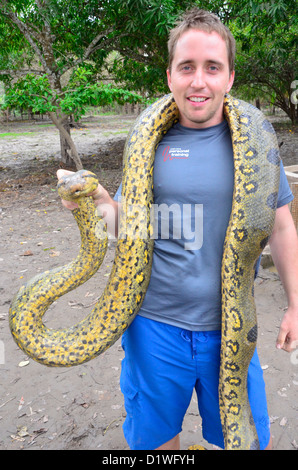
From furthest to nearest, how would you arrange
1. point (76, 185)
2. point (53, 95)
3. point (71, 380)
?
point (53, 95), point (71, 380), point (76, 185)

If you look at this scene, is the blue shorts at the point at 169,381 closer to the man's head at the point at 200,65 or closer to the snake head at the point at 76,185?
the snake head at the point at 76,185

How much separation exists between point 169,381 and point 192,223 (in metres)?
0.81

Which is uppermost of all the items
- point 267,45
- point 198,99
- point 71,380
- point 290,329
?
point 267,45

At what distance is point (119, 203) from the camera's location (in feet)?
6.87

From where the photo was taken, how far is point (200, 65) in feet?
5.78

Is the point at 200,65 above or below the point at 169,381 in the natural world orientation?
above

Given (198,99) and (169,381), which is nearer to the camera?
(198,99)

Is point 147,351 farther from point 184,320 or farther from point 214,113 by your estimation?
point 214,113

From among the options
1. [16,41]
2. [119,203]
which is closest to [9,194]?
[16,41]

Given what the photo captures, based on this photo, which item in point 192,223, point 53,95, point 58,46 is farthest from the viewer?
→ point 58,46

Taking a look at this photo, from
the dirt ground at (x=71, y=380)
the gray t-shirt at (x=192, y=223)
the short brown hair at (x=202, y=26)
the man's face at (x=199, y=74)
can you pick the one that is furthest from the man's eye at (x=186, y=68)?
the dirt ground at (x=71, y=380)

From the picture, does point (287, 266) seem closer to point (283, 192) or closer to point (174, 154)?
point (283, 192)

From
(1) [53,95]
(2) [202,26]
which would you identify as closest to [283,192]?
(2) [202,26]

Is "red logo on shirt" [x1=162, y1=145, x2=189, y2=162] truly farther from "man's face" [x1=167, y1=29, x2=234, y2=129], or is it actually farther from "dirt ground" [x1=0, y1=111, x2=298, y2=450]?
"dirt ground" [x1=0, y1=111, x2=298, y2=450]
